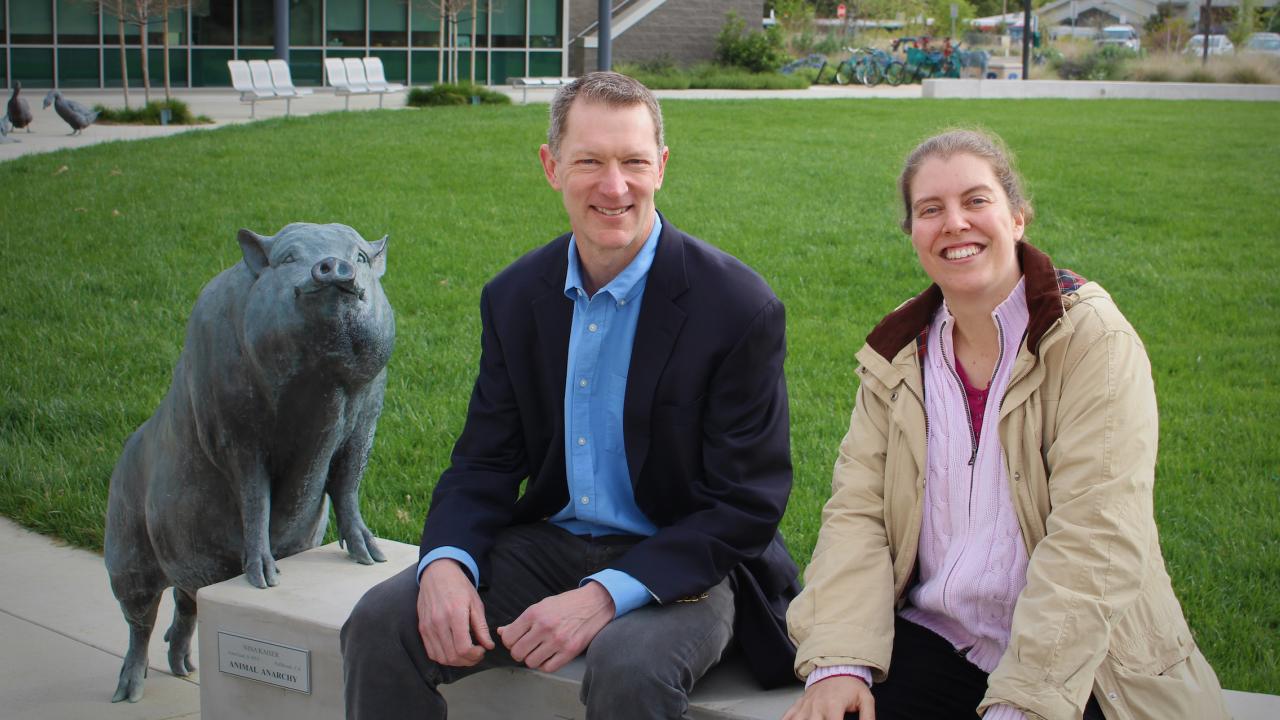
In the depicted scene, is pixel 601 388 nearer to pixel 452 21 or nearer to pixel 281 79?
pixel 281 79

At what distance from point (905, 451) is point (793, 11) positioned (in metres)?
50.9

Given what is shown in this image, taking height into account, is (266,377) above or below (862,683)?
above

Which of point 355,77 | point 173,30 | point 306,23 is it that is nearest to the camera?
point 355,77

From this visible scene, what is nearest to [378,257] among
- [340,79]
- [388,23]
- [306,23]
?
[340,79]

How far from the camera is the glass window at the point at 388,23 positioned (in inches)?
1141

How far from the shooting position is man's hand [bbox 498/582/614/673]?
8.88ft

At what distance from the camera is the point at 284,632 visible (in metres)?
3.18

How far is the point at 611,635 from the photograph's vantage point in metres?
2.66

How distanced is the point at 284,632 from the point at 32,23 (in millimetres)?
25678

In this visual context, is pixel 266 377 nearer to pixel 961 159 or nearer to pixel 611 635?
pixel 611 635

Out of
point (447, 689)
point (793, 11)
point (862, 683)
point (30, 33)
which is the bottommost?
point (447, 689)

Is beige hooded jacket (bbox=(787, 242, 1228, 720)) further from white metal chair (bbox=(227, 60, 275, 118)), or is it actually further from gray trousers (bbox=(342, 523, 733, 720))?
white metal chair (bbox=(227, 60, 275, 118))

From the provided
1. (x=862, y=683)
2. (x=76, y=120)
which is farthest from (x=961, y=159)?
(x=76, y=120)

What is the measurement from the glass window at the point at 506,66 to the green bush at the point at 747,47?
620 centimetres
